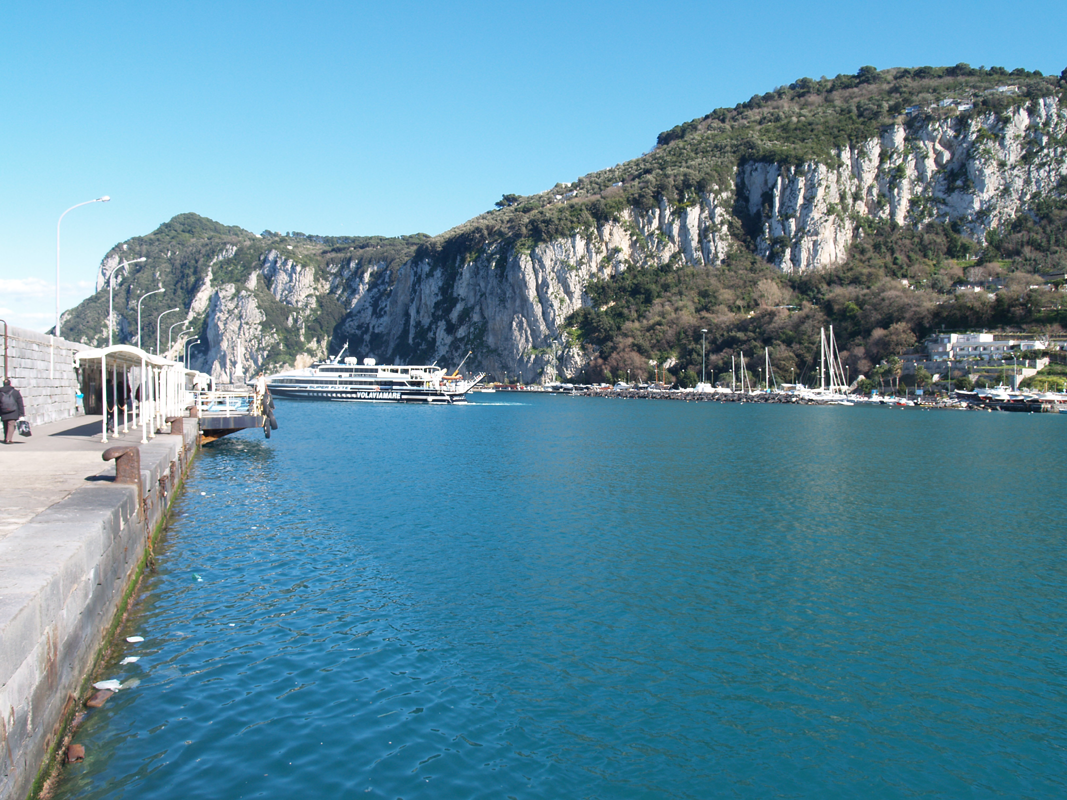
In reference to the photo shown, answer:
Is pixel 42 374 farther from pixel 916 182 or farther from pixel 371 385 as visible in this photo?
pixel 916 182

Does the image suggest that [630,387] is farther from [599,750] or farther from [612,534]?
[599,750]

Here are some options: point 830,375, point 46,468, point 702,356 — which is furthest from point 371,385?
point 46,468

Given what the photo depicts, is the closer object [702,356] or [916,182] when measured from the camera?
[702,356]

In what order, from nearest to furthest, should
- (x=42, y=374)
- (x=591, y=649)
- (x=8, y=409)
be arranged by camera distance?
(x=591, y=649) → (x=8, y=409) → (x=42, y=374)

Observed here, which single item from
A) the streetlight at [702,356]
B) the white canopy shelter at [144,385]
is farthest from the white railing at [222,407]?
the streetlight at [702,356]

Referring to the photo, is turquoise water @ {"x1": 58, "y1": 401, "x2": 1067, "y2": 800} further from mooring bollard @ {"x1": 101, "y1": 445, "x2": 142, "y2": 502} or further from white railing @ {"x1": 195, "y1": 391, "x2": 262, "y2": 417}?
white railing @ {"x1": 195, "y1": 391, "x2": 262, "y2": 417}

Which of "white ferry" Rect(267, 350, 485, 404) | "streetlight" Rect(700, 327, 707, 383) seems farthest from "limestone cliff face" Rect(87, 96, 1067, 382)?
"white ferry" Rect(267, 350, 485, 404)

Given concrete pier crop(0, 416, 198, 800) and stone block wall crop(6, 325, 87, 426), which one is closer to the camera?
concrete pier crop(0, 416, 198, 800)

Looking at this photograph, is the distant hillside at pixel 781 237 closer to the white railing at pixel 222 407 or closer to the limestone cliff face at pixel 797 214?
the limestone cliff face at pixel 797 214
